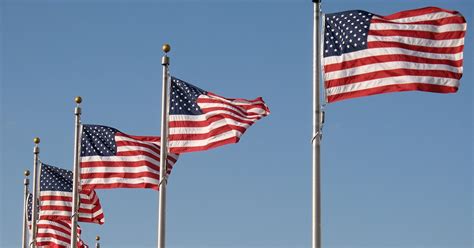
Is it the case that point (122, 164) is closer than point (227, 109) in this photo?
No

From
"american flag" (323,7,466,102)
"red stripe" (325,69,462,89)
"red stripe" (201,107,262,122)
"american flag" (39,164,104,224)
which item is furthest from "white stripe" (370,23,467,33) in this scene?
"american flag" (39,164,104,224)

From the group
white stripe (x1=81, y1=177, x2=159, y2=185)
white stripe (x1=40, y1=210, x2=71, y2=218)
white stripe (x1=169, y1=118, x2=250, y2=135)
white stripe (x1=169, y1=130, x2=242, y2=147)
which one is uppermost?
white stripe (x1=169, y1=118, x2=250, y2=135)

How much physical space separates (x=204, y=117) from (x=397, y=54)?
30.6 ft

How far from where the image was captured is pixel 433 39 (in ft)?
99.7

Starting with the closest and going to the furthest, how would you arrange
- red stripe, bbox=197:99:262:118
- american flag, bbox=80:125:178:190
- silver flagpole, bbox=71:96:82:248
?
red stripe, bbox=197:99:262:118 < american flag, bbox=80:125:178:190 < silver flagpole, bbox=71:96:82:248

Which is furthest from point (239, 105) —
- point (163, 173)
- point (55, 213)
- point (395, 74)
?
point (55, 213)

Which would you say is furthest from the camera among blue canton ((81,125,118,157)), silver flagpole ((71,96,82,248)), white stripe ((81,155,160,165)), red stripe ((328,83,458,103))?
silver flagpole ((71,96,82,248))

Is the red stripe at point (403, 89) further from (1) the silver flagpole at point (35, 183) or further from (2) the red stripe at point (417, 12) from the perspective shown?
(1) the silver flagpole at point (35, 183)

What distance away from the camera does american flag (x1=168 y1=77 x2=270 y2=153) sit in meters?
36.4

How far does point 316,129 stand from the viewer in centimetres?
3047

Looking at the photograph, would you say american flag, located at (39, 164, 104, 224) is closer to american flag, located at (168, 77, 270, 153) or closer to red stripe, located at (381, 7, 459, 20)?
american flag, located at (168, 77, 270, 153)

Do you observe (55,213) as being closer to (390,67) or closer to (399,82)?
(390,67)

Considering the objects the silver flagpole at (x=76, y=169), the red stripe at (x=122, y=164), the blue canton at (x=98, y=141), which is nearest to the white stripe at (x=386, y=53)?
the red stripe at (x=122, y=164)

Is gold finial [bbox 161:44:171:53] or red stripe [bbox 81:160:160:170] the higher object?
gold finial [bbox 161:44:171:53]
